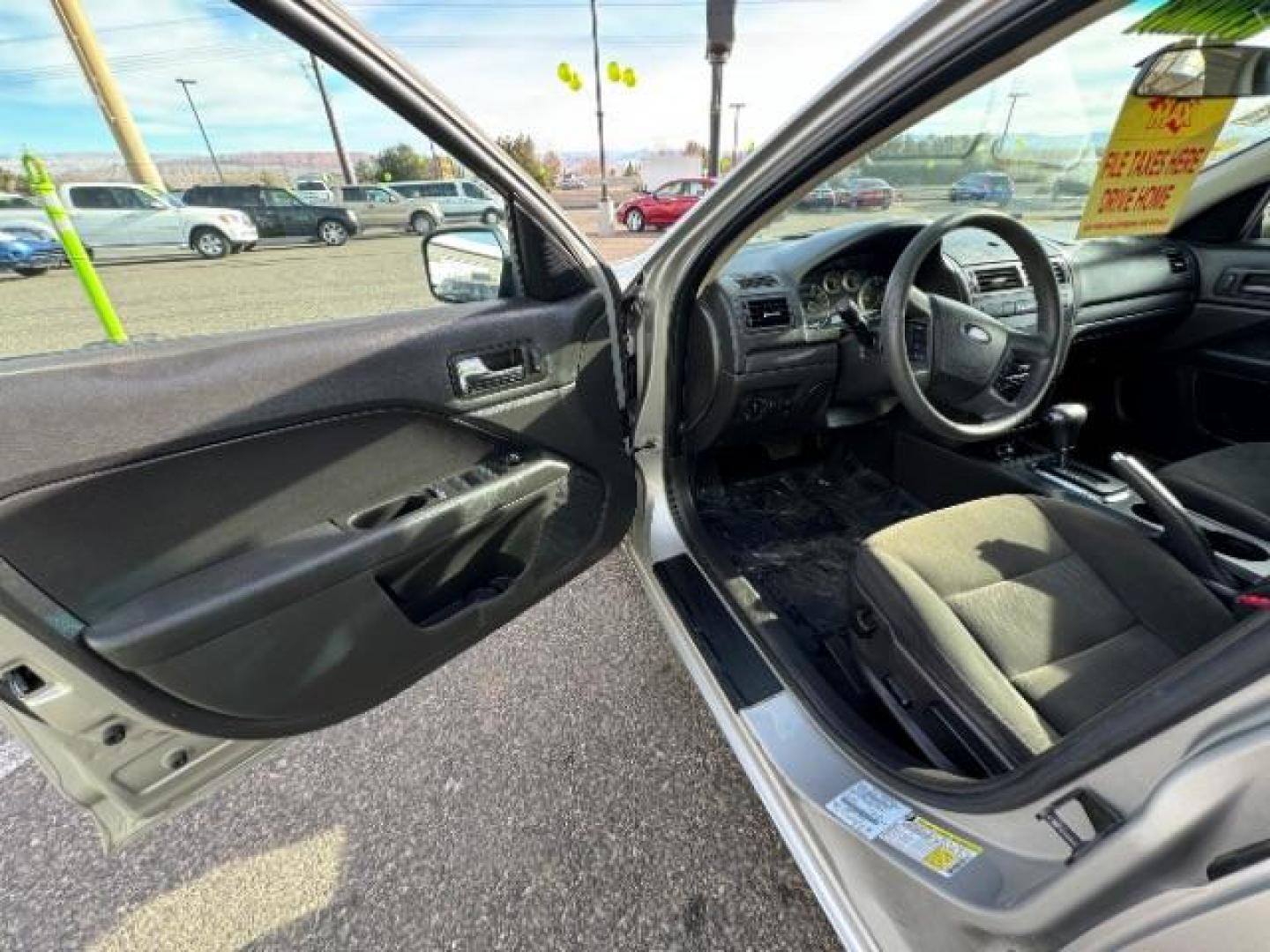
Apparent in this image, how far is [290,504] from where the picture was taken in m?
1.15

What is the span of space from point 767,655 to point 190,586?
1.14 meters

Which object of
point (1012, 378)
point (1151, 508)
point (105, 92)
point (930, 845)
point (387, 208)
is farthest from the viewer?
point (1012, 378)

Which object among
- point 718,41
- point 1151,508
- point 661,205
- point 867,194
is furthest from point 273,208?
point 661,205

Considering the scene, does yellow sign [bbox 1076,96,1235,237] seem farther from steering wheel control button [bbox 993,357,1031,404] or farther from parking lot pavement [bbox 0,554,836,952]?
parking lot pavement [bbox 0,554,836,952]

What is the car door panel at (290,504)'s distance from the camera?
93 cm

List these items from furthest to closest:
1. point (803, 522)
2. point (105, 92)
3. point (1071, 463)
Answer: point (803, 522) < point (1071, 463) < point (105, 92)

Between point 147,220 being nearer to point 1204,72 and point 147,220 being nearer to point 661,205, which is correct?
point 1204,72

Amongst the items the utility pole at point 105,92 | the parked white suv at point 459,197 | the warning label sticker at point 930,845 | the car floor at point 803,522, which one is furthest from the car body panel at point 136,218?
the warning label sticker at point 930,845

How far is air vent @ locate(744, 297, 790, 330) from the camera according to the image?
188cm

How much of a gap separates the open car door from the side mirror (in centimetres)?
4

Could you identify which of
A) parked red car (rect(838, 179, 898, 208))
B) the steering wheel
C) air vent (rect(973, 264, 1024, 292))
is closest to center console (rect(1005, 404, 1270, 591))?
the steering wheel

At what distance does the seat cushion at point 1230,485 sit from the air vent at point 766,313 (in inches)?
48.6

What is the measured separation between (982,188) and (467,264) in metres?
1.72

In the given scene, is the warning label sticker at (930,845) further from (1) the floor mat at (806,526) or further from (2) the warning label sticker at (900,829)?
(1) the floor mat at (806,526)
